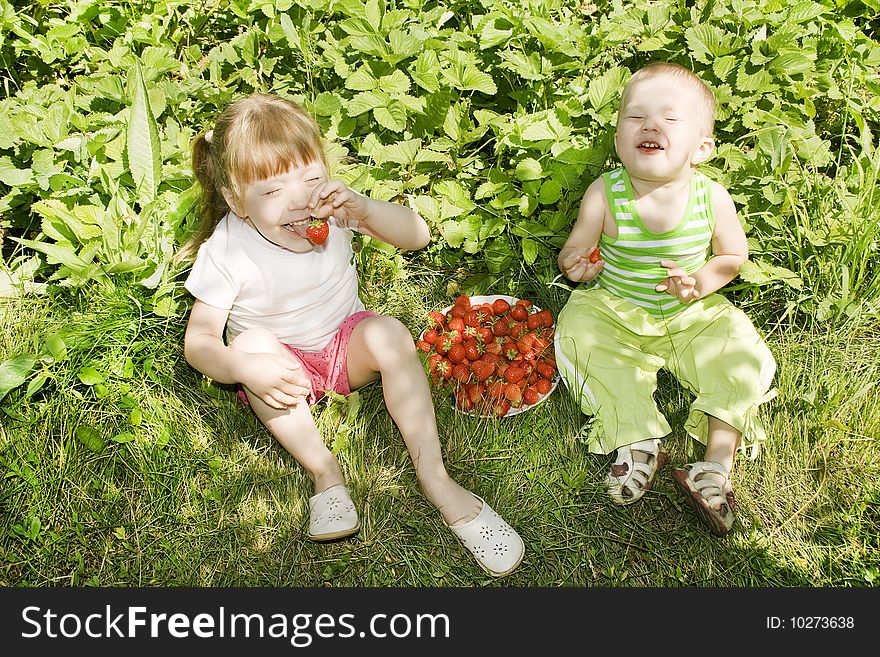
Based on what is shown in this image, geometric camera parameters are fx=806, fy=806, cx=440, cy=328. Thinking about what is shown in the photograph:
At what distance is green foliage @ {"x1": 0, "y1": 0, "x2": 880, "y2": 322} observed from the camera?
2.55 meters

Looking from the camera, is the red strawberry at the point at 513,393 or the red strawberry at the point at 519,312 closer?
the red strawberry at the point at 513,393

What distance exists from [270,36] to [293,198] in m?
1.06

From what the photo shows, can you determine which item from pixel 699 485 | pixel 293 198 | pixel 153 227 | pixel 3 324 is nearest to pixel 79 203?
pixel 153 227

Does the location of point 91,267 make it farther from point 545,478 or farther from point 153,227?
point 545,478

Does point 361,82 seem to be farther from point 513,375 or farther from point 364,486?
point 364,486

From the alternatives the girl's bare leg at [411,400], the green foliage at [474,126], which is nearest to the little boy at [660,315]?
the green foliage at [474,126]

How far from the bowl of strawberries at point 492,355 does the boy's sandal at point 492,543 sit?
34cm

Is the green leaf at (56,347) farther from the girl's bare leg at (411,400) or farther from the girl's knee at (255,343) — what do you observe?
the girl's bare leg at (411,400)

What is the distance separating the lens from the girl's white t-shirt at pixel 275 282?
2260mm

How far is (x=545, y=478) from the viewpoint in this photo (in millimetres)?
2422

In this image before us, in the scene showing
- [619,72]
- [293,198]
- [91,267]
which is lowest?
[91,267]

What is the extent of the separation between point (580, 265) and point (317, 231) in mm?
825

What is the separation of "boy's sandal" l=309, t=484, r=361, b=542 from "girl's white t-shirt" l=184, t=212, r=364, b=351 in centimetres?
44

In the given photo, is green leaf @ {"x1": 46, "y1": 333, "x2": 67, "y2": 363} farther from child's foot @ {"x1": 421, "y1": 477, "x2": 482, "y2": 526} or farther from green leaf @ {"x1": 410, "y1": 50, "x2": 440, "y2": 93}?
green leaf @ {"x1": 410, "y1": 50, "x2": 440, "y2": 93}
